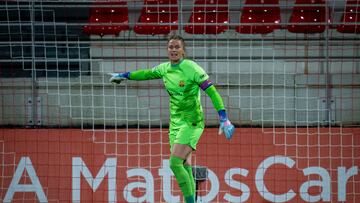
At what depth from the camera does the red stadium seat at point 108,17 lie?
10.1 meters

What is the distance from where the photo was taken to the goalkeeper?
656cm

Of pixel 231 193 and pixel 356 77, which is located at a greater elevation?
pixel 356 77

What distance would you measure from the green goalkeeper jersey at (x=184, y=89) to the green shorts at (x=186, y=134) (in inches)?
1.4

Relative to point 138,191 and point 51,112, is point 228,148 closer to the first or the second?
point 138,191

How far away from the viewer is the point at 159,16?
10.2 metres

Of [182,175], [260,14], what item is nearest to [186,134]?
[182,175]

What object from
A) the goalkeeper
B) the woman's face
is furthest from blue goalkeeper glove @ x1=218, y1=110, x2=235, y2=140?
the woman's face

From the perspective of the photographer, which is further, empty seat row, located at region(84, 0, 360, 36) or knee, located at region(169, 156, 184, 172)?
empty seat row, located at region(84, 0, 360, 36)

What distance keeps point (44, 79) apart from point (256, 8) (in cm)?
349

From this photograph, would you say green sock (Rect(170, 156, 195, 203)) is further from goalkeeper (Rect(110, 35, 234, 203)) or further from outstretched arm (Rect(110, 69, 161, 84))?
outstretched arm (Rect(110, 69, 161, 84))

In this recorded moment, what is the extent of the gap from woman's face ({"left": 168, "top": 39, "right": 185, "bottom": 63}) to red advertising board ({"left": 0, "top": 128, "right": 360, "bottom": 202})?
96.4 inches

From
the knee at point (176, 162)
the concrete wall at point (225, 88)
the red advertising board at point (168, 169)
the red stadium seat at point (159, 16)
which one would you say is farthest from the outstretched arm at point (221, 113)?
the red stadium seat at point (159, 16)

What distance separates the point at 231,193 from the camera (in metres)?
8.86

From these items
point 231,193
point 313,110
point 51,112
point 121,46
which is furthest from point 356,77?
point 51,112
